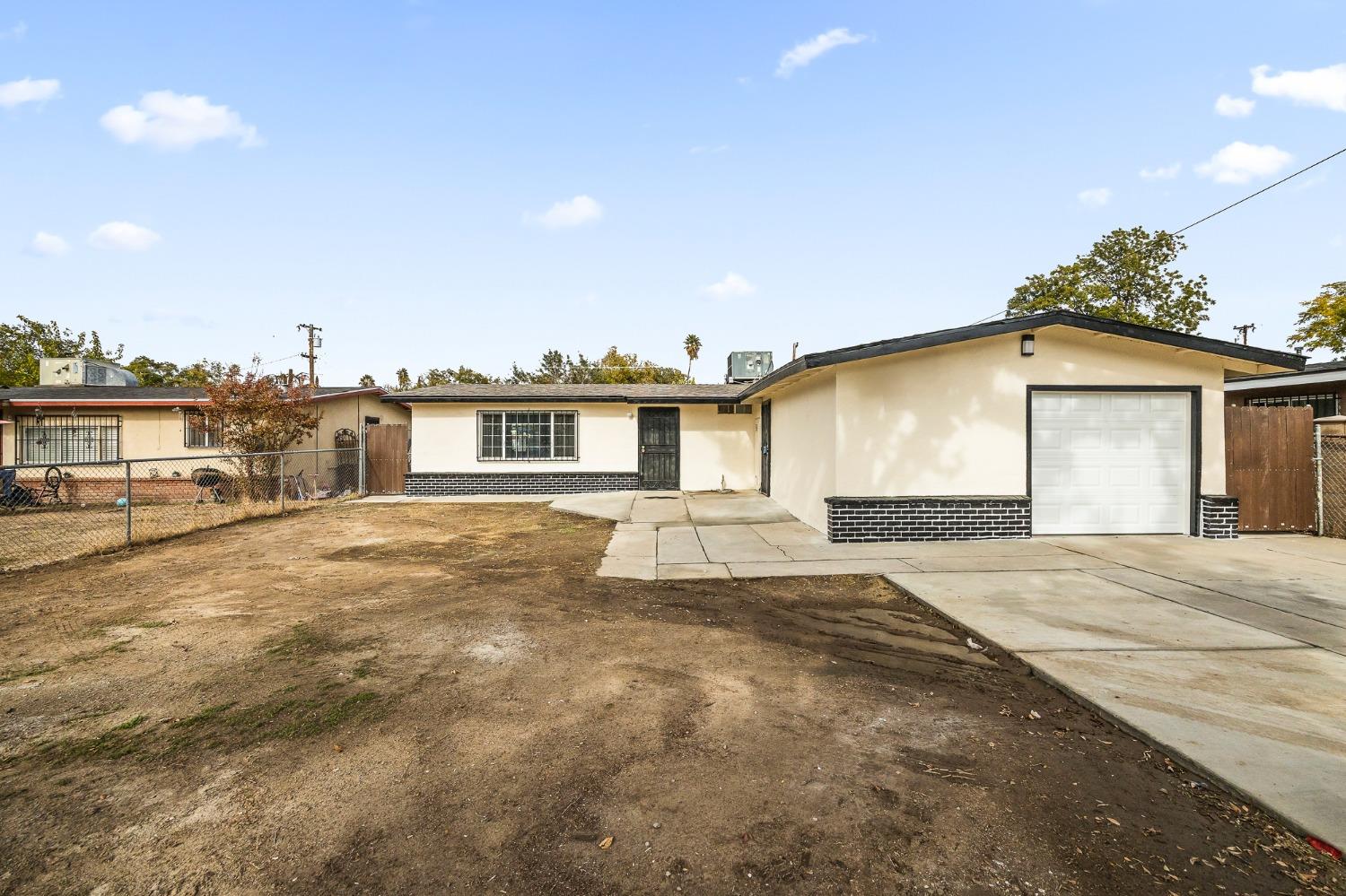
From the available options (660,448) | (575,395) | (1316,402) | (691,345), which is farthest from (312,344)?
(1316,402)

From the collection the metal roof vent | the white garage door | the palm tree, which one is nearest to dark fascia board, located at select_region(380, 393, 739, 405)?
the metal roof vent

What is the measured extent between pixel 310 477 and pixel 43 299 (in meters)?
33.3

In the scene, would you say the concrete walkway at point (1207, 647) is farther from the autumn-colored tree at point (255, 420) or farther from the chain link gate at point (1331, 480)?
the autumn-colored tree at point (255, 420)

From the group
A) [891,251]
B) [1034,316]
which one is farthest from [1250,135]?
[1034,316]

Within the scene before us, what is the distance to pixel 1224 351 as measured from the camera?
25.2ft

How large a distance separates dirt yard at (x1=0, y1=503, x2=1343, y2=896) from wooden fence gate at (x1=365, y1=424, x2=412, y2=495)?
36.4 ft

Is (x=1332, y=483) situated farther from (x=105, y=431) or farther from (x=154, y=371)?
(x=154, y=371)

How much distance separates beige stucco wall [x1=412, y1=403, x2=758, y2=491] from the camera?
15.1m

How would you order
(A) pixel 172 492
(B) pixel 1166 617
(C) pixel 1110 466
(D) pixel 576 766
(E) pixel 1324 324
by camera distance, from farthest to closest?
(E) pixel 1324 324, (A) pixel 172 492, (C) pixel 1110 466, (B) pixel 1166 617, (D) pixel 576 766

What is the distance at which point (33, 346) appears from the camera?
3375cm

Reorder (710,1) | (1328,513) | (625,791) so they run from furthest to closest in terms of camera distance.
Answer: (710,1) < (1328,513) < (625,791)

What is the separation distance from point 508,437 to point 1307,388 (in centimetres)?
2158

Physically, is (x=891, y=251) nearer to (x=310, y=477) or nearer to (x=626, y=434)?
(x=626, y=434)

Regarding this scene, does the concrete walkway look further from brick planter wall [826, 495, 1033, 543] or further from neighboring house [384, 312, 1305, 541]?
neighboring house [384, 312, 1305, 541]
